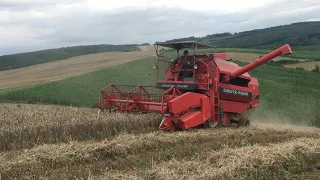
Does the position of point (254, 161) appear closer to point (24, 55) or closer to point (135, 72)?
point (135, 72)

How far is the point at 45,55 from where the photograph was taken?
194 feet

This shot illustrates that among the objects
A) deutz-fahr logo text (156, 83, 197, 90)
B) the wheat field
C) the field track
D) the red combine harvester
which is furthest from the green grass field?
the wheat field

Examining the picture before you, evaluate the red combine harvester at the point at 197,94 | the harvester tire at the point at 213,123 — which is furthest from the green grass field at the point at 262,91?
the harvester tire at the point at 213,123

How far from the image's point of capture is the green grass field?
16812mm

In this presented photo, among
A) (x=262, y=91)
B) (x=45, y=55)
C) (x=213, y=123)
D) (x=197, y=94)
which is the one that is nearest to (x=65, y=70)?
(x=262, y=91)

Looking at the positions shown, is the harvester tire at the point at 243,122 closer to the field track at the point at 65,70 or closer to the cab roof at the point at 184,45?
the cab roof at the point at 184,45

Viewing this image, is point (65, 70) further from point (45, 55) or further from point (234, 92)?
point (234, 92)

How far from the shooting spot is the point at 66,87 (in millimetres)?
22938

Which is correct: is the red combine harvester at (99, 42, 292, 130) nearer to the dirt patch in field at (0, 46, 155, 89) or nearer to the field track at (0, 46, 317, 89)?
the field track at (0, 46, 317, 89)

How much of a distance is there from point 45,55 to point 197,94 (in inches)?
2061

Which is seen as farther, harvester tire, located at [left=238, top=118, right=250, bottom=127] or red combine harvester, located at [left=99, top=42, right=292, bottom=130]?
harvester tire, located at [left=238, top=118, right=250, bottom=127]

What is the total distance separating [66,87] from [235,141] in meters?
16.4

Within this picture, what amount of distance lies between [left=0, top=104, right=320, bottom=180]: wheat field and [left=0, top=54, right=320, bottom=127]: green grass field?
7.62m

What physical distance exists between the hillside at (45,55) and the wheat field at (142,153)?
47.1 metres
